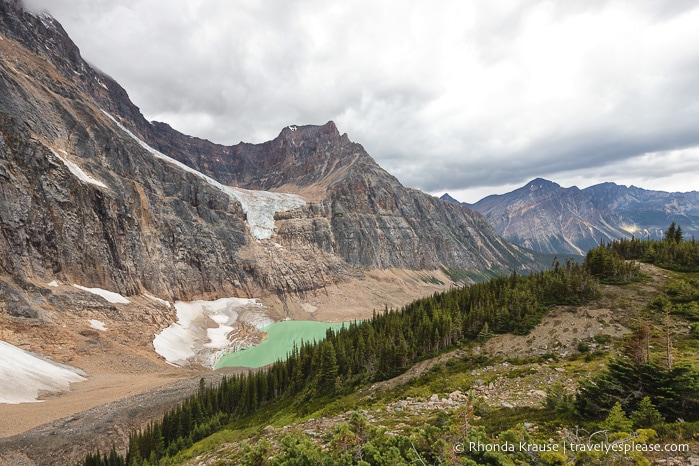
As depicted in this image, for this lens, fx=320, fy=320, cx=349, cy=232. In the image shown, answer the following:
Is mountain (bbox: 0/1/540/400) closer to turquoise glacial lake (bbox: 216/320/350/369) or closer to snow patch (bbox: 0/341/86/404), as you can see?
snow patch (bbox: 0/341/86/404)

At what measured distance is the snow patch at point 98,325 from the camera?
69.2 meters

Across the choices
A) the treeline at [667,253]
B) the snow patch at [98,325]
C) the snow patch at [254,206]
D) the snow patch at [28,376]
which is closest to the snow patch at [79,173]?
the snow patch at [98,325]

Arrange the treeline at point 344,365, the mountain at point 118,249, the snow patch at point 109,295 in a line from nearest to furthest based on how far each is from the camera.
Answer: the treeline at point 344,365, the mountain at point 118,249, the snow patch at point 109,295

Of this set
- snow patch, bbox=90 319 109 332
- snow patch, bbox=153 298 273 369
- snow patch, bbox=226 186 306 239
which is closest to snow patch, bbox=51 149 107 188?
snow patch, bbox=153 298 273 369

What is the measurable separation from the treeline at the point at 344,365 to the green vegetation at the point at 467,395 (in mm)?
195

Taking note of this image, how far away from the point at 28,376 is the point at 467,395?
63582 millimetres

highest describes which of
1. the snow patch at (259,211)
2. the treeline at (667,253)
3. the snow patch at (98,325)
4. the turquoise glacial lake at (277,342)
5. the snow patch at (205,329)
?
the snow patch at (259,211)

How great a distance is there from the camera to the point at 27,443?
32.6 meters

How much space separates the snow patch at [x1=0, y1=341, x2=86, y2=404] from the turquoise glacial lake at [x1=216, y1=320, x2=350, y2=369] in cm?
2981

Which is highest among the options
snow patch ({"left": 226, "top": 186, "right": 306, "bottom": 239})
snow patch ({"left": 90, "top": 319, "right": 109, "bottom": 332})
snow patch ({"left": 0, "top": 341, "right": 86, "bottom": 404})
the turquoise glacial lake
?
snow patch ({"left": 226, "top": 186, "right": 306, "bottom": 239})

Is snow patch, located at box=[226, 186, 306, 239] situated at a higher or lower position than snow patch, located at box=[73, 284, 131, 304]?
higher

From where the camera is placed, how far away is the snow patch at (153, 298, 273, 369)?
3031 inches

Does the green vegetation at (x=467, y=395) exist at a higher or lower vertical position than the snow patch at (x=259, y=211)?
lower

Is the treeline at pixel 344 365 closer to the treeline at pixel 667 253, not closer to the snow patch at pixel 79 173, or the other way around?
the treeline at pixel 667 253
